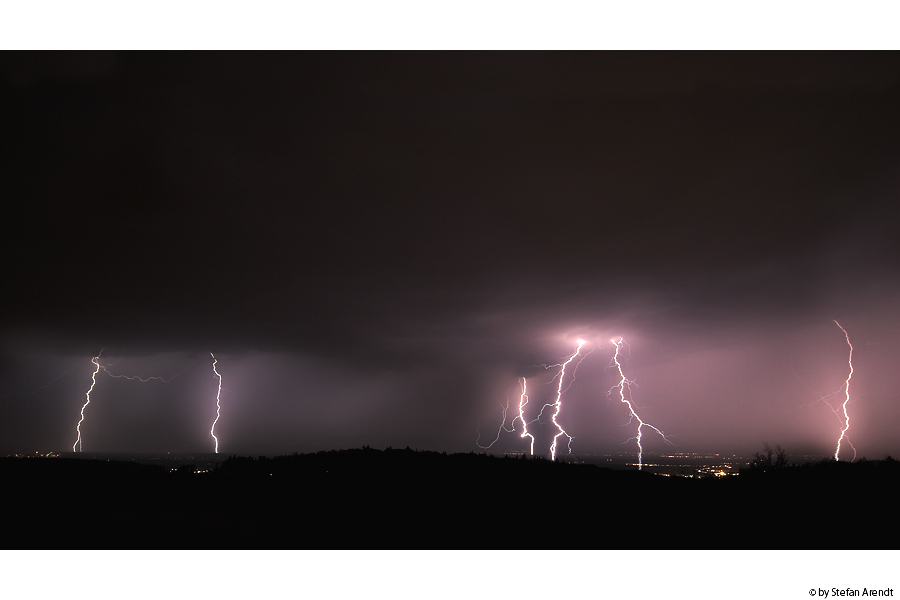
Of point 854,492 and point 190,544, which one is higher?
point 854,492

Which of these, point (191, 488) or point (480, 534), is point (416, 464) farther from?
point (191, 488)

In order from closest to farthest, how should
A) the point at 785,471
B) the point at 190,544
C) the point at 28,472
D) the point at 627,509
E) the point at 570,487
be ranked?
the point at 190,544 < the point at 627,509 < the point at 570,487 < the point at 785,471 < the point at 28,472

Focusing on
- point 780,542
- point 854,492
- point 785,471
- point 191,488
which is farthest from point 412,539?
point 785,471

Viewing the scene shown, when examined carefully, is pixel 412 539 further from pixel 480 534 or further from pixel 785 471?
pixel 785 471

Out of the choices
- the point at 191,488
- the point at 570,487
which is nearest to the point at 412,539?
the point at 570,487

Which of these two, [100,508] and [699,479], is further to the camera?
[699,479]

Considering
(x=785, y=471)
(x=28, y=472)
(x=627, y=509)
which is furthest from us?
(x=28, y=472)
